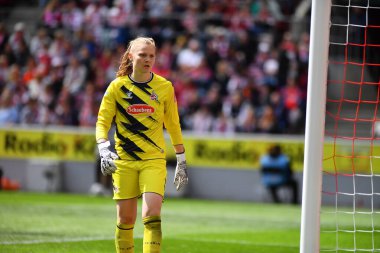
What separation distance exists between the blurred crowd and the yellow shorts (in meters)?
14.2

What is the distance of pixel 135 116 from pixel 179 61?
16.1m

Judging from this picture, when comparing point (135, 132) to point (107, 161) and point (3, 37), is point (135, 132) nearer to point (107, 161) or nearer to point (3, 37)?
point (107, 161)

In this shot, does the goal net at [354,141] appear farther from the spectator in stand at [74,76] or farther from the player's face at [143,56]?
the spectator in stand at [74,76]

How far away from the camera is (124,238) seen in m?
7.89

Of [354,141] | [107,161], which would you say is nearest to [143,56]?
[107,161]

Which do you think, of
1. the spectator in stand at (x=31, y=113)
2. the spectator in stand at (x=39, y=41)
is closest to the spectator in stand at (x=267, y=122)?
the spectator in stand at (x=31, y=113)

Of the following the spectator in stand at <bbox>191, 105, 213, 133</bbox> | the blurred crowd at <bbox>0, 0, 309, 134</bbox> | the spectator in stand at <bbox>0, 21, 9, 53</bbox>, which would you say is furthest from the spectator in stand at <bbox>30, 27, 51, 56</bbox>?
the spectator in stand at <bbox>191, 105, 213, 133</bbox>

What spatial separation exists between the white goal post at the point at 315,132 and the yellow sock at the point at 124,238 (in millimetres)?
1643

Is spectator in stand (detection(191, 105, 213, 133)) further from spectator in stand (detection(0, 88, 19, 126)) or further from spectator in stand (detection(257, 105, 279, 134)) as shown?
spectator in stand (detection(0, 88, 19, 126))

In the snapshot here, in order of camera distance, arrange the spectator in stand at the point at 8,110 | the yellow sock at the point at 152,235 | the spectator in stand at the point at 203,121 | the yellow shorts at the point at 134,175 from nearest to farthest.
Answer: the yellow sock at the point at 152,235, the yellow shorts at the point at 134,175, the spectator in stand at the point at 203,121, the spectator in stand at the point at 8,110

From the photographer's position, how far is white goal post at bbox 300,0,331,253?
8.03 meters

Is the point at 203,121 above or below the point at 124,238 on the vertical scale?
below

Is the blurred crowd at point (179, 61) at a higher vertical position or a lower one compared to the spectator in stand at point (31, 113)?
higher

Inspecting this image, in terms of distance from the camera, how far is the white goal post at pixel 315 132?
26.3 feet
